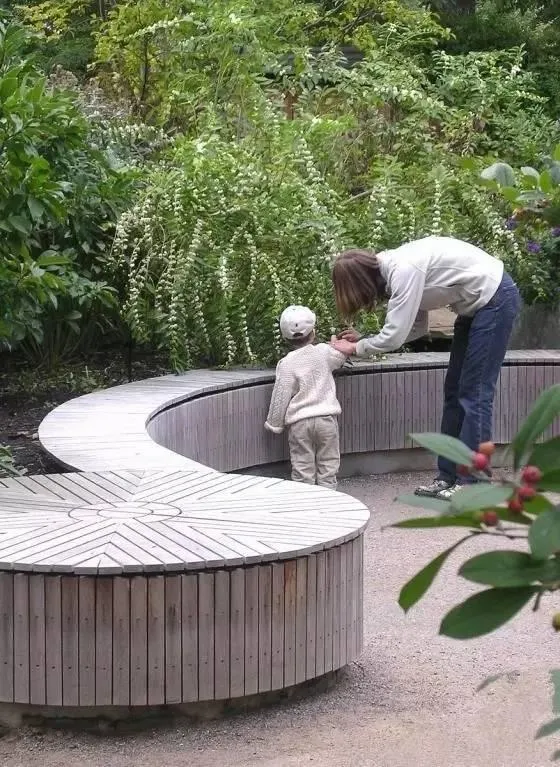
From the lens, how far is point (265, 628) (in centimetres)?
353

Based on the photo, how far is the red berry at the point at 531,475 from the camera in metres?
0.84

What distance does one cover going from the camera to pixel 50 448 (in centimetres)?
536

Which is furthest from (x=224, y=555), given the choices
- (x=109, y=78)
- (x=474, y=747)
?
(x=109, y=78)

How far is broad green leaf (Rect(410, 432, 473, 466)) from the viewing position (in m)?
0.87

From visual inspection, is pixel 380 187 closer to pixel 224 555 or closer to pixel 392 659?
pixel 392 659

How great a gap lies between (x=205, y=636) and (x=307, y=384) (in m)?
3.30

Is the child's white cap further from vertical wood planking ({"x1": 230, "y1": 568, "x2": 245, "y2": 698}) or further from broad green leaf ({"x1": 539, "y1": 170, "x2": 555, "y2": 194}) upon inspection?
broad green leaf ({"x1": 539, "y1": 170, "x2": 555, "y2": 194})

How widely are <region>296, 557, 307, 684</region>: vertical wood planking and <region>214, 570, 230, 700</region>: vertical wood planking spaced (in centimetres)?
23

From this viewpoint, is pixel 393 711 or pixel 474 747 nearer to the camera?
pixel 474 747

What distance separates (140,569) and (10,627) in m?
0.39

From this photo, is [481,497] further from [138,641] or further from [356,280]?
[356,280]

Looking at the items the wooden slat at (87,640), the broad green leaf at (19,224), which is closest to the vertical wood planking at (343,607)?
the wooden slat at (87,640)

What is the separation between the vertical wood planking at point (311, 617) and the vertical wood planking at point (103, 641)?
23.0 inches

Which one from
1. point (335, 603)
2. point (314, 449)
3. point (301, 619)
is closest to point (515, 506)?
point (301, 619)
